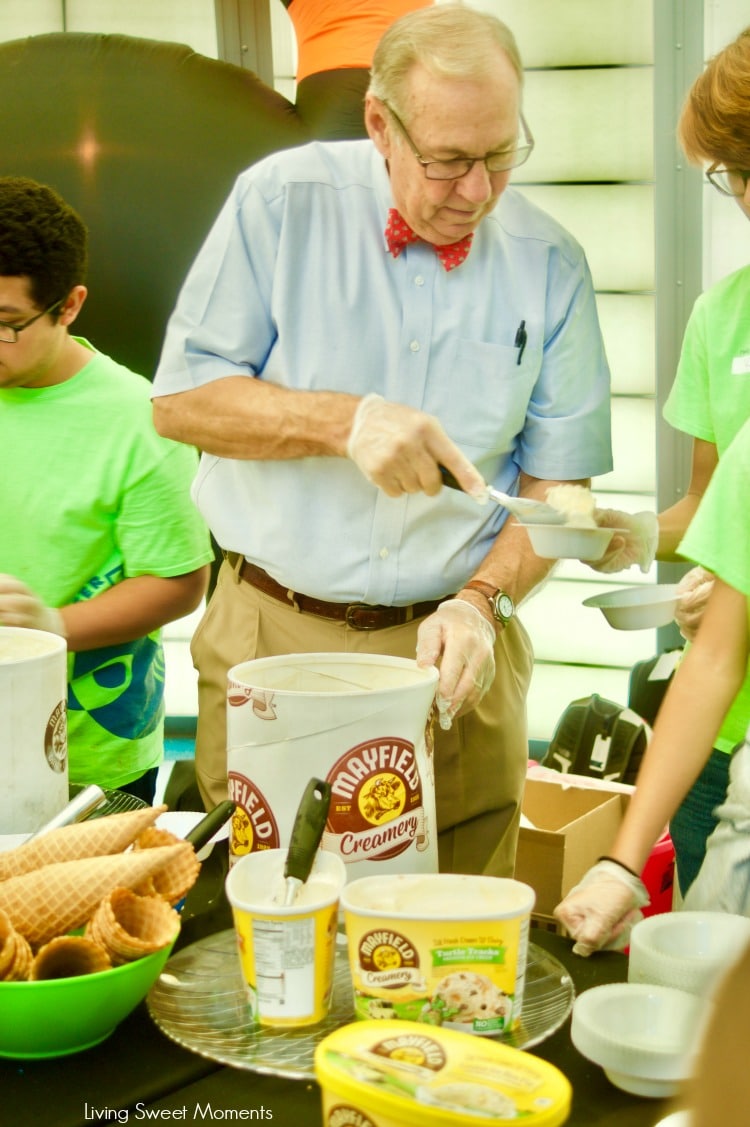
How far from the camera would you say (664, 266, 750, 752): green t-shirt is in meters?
1.98

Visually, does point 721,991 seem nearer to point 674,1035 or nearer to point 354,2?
point 674,1035

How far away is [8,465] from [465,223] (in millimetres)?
974

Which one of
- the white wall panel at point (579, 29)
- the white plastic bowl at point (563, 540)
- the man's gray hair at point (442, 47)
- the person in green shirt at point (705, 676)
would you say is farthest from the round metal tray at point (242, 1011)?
the white wall panel at point (579, 29)

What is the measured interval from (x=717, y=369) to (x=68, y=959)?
4.78 feet

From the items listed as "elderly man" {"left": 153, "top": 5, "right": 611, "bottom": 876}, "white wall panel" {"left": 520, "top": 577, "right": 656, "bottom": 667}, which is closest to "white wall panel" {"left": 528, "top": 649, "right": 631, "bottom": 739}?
"white wall panel" {"left": 520, "top": 577, "right": 656, "bottom": 667}

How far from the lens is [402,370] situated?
1.87 m

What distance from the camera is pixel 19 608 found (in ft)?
5.93

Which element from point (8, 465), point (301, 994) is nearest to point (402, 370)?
point (8, 465)

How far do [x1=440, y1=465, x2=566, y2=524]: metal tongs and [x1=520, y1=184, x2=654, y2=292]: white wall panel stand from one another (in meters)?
2.60

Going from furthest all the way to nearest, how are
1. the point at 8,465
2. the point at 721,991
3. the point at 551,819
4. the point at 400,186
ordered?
the point at 551,819
the point at 8,465
the point at 400,186
the point at 721,991

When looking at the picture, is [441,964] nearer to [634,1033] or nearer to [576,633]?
[634,1033]

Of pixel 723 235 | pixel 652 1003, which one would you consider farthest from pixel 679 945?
pixel 723 235

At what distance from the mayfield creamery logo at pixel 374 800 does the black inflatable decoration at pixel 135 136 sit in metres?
2.44

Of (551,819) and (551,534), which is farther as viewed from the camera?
(551,819)
